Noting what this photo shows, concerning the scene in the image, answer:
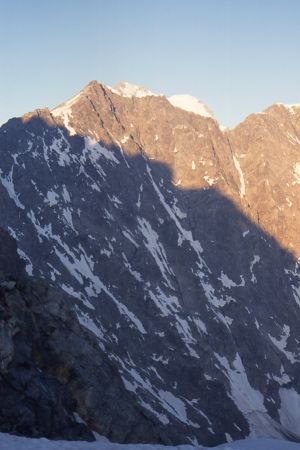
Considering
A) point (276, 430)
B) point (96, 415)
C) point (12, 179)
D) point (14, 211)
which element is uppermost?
point (12, 179)

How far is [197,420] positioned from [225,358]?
49.0 metres

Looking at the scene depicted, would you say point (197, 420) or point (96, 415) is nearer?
point (96, 415)

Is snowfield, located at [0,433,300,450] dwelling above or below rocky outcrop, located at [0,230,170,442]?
below

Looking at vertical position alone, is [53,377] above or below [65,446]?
above

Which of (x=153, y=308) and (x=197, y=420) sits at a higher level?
(x=153, y=308)

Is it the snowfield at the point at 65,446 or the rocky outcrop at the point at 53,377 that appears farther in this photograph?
the rocky outcrop at the point at 53,377

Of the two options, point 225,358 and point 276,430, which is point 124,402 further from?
point 225,358

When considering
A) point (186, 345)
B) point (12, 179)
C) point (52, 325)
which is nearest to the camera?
point (52, 325)

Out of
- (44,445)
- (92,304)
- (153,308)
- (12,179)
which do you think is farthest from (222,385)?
(44,445)

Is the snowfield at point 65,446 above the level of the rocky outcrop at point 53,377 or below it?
below

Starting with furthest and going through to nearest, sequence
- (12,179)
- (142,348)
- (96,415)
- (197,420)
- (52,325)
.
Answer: (12,179)
(142,348)
(197,420)
(52,325)
(96,415)

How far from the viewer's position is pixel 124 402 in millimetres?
45938

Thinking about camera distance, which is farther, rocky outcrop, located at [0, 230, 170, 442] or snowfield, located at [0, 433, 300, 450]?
rocky outcrop, located at [0, 230, 170, 442]

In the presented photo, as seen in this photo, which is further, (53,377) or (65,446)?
(53,377)
